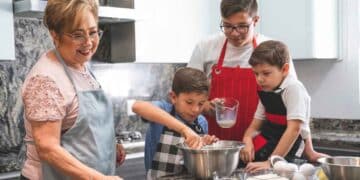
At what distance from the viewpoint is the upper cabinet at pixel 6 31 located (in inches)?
77.5

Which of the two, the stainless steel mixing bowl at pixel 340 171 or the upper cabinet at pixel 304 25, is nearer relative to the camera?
the stainless steel mixing bowl at pixel 340 171

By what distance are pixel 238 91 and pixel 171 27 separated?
894 millimetres

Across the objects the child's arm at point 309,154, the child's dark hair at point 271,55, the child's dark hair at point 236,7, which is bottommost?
the child's arm at point 309,154

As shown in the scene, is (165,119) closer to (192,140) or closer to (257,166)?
(192,140)

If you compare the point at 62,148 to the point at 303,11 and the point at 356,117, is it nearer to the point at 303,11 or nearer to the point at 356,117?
the point at 303,11

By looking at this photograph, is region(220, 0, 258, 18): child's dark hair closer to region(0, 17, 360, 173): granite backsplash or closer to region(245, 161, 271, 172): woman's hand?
region(245, 161, 271, 172): woman's hand

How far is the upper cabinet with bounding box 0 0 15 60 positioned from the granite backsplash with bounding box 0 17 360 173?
406mm

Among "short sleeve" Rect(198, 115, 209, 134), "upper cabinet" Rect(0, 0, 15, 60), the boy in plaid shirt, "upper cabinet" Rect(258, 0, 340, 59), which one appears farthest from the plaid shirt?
"upper cabinet" Rect(258, 0, 340, 59)

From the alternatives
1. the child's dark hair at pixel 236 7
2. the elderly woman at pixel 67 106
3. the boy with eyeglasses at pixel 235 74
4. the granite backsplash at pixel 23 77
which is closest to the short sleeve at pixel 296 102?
the boy with eyeglasses at pixel 235 74

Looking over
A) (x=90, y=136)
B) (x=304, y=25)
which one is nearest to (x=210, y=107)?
(x=90, y=136)

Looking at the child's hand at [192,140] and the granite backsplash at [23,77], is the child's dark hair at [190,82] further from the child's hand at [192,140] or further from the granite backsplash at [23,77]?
the granite backsplash at [23,77]

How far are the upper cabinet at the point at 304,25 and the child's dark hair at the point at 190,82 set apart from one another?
4.63ft

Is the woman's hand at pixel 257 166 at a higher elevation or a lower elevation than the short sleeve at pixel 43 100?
lower

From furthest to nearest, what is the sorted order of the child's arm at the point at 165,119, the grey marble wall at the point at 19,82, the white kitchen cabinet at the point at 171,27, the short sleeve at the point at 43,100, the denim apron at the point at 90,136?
1. the white kitchen cabinet at the point at 171,27
2. the grey marble wall at the point at 19,82
3. the child's arm at the point at 165,119
4. the denim apron at the point at 90,136
5. the short sleeve at the point at 43,100
